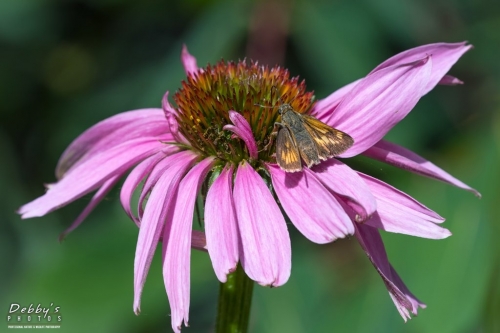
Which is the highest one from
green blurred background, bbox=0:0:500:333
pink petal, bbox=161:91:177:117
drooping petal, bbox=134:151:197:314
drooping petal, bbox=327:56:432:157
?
drooping petal, bbox=327:56:432:157

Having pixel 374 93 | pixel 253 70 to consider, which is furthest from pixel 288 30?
pixel 374 93

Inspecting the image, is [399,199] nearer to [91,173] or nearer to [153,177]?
[153,177]

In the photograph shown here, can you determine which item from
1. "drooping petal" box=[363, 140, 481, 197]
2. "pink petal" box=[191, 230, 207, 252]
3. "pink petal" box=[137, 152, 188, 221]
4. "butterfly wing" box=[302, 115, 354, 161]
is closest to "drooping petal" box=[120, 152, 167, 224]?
"pink petal" box=[137, 152, 188, 221]

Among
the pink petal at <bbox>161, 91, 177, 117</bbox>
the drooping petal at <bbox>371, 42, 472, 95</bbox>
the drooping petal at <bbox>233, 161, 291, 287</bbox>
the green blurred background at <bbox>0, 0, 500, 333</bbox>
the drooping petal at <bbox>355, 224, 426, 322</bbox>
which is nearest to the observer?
the drooping petal at <bbox>233, 161, 291, 287</bbox>

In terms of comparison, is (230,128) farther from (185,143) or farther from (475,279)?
(475,279)

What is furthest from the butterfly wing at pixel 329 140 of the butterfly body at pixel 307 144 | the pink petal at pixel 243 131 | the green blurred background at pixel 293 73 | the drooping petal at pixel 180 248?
the green blurred background at pixel 293 73

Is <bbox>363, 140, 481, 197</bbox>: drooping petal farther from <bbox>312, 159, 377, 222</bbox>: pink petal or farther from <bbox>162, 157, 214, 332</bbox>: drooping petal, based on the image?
<bbox>162, 157, 214, 332</bbox>: drooping petal
